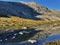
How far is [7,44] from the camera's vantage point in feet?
261

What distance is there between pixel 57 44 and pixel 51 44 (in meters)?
2.21

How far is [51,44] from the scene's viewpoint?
65438mm

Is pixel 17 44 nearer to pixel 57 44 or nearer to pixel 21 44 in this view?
pixel 21 44

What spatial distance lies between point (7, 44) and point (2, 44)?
1.76 meters

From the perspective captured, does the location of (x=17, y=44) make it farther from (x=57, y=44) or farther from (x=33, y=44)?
(x=57, y=44)

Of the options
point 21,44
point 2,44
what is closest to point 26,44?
point 21,44

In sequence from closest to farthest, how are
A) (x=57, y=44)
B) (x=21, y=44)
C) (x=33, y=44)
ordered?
(x=57, y=44) → (x=33, y=44) → (x=21, y=44)

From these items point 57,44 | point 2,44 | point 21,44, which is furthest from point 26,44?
point 57,44

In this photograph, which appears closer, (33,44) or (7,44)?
(33,44)

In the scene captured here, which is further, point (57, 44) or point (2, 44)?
point (2, 44)

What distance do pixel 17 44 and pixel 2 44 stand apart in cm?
520

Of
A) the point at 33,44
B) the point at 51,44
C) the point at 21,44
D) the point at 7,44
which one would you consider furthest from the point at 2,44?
the point at 51,44

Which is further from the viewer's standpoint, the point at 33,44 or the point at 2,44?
the point at 2,44

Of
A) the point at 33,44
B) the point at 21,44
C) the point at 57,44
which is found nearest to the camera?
the point at 57,44
